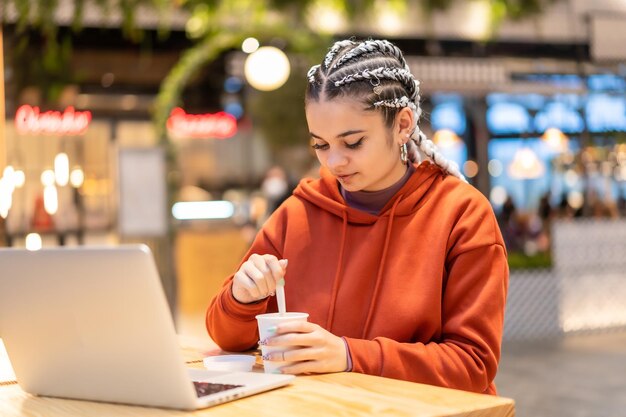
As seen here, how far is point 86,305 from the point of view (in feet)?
4.55

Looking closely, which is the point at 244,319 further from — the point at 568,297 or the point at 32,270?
the point at 568,297

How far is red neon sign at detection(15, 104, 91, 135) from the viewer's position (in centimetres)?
1038

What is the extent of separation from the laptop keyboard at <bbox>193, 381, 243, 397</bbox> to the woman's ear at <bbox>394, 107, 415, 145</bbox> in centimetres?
68

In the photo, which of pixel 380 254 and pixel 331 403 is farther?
pixel 380 254

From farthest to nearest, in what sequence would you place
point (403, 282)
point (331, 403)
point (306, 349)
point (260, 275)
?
point (403, 282) → point (260, 275) → point (306, 349) → point (331, 403)

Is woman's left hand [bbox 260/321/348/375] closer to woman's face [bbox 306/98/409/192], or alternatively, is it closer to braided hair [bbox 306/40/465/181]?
woman's face [bbox 306/98/409/192]

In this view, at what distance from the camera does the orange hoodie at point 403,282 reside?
169cm

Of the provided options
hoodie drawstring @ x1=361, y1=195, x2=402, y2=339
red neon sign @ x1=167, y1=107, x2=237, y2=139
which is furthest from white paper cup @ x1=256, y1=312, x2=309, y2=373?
red neon sign @ x1=167, y1=107, x2=237, y2=139

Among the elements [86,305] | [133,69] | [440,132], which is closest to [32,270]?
[86,305]

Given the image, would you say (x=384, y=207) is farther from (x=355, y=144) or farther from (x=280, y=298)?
(x=280, y=298)

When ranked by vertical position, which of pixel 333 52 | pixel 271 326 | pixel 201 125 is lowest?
pixel 201 125

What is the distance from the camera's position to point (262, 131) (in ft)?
36.1

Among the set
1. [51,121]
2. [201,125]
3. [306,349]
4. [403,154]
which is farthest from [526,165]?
[306,349]

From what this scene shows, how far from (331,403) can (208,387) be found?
7.9 inches
